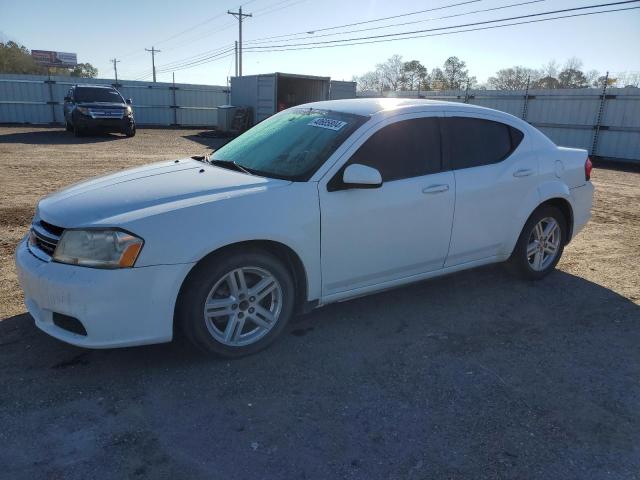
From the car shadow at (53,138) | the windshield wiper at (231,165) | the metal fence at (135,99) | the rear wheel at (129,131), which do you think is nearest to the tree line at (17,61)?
the metal fence at (135,99)

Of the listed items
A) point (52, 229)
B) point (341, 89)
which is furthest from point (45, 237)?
point (341, 89)

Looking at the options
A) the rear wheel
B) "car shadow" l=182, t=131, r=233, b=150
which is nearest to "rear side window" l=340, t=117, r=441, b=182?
"car shadow" l=182, t=131, r=233, b=150

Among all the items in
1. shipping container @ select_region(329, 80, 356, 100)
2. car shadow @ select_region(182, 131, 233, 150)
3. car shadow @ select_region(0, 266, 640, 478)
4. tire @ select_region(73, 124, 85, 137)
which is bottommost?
car shadow @ select_region(182, 131, 233, 150)

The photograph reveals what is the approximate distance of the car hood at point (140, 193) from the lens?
3062 mm

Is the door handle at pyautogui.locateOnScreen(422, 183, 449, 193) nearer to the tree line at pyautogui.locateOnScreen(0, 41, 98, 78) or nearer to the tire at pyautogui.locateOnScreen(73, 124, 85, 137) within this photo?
the tire at pyautogui.locateOnScreen(73, 124, 85, 137)

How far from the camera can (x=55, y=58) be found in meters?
69.9

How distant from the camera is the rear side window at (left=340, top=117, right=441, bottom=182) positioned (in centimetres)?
376

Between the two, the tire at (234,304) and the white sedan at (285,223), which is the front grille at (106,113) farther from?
the tire at (234,304)

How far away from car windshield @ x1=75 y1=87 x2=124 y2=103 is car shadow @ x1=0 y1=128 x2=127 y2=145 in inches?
52.0

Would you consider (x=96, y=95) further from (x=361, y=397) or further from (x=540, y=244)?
(x=361, y=397)

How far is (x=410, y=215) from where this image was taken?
3.86 m

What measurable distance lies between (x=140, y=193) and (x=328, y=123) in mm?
1507

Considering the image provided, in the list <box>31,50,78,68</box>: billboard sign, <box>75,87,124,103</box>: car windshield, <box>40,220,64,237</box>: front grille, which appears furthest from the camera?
<box>31,50,78,68</box>: billboard sign

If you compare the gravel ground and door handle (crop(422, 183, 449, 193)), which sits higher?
door handle (crop(422, 183, 449, 193))
